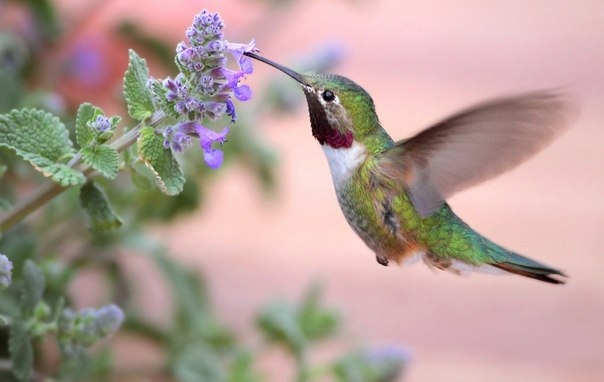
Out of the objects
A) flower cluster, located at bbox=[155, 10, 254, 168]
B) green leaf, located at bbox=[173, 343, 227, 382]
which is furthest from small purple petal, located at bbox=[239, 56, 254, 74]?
green leaf, located at bbox=[173, 343, 227, 382]

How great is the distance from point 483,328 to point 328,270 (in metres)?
0.26

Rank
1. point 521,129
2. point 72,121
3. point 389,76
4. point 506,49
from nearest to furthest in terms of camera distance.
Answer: point 521,129 → point 72,121 → point 389,76 → point 506,49

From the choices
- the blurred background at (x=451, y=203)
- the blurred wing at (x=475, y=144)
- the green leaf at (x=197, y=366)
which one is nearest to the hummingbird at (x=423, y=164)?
the blurred wing at (x=475, y=144)

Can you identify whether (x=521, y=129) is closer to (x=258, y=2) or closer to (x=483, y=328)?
(x=258, y=2)

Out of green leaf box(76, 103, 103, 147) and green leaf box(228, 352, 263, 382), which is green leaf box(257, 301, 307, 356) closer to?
green leaf box(228, 352, 263, 382)

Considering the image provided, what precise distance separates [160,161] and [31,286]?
166 mm

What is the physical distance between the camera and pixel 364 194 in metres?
0.71

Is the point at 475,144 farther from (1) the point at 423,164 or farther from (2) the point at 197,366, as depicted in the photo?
(2) the point at 197,366

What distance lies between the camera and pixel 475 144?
0.62 metres

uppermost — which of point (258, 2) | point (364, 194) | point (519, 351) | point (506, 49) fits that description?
point (506, 49)

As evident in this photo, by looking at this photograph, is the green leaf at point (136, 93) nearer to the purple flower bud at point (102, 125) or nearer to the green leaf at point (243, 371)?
the purple flower bud at point (102, 125)

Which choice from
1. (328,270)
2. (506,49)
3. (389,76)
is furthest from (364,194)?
(506,49)

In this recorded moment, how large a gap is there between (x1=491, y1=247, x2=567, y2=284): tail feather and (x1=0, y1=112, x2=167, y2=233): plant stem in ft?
0.96

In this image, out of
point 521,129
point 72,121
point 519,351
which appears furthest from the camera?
point 519,351
